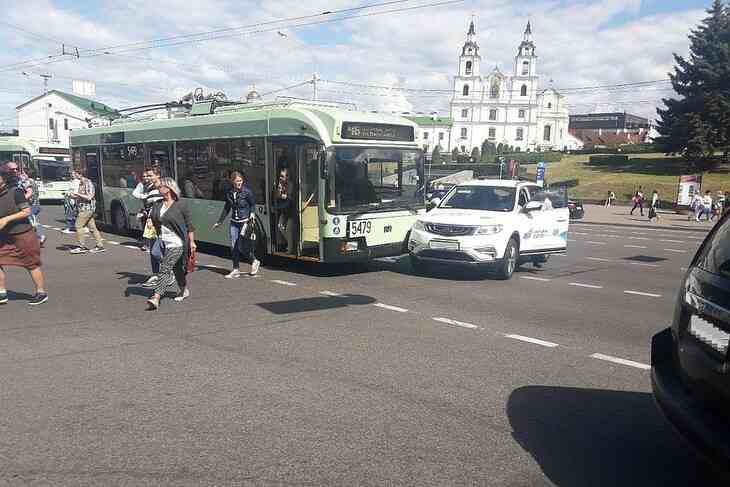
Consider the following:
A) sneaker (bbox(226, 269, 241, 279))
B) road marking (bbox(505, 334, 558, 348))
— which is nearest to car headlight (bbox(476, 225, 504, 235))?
road marking (bbox(505, 334, 558, 348))

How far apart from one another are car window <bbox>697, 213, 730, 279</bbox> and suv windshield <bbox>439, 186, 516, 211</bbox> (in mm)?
8261

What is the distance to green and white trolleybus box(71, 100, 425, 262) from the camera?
10742 mm

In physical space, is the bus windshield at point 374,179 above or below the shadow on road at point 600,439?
above

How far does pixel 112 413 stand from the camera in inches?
178

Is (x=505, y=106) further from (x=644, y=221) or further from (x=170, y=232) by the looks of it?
(x=170, y=232)

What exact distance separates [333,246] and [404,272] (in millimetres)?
1787

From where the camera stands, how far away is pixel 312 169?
428 inches

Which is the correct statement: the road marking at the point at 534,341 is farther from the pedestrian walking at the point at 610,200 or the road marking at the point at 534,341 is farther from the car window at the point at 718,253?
the pedestrian walking at the point at 610,200

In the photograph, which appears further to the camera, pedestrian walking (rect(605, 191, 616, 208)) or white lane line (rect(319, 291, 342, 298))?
pedestrian walking (rect(605, 191, 616, 208))

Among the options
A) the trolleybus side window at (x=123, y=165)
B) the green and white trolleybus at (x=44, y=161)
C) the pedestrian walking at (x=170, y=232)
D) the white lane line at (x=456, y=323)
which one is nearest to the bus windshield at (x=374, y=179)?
the pedestrian walking at (x=170, y=232)

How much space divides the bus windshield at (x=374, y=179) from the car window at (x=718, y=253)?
758 centimetres

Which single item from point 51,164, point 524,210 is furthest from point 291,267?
point 51,164

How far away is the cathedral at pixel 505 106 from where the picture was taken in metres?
137

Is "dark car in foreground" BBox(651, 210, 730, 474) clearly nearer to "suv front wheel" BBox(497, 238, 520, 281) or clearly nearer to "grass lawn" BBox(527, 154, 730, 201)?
"suv front wheel" BBox(497, 238, 520, 281)
